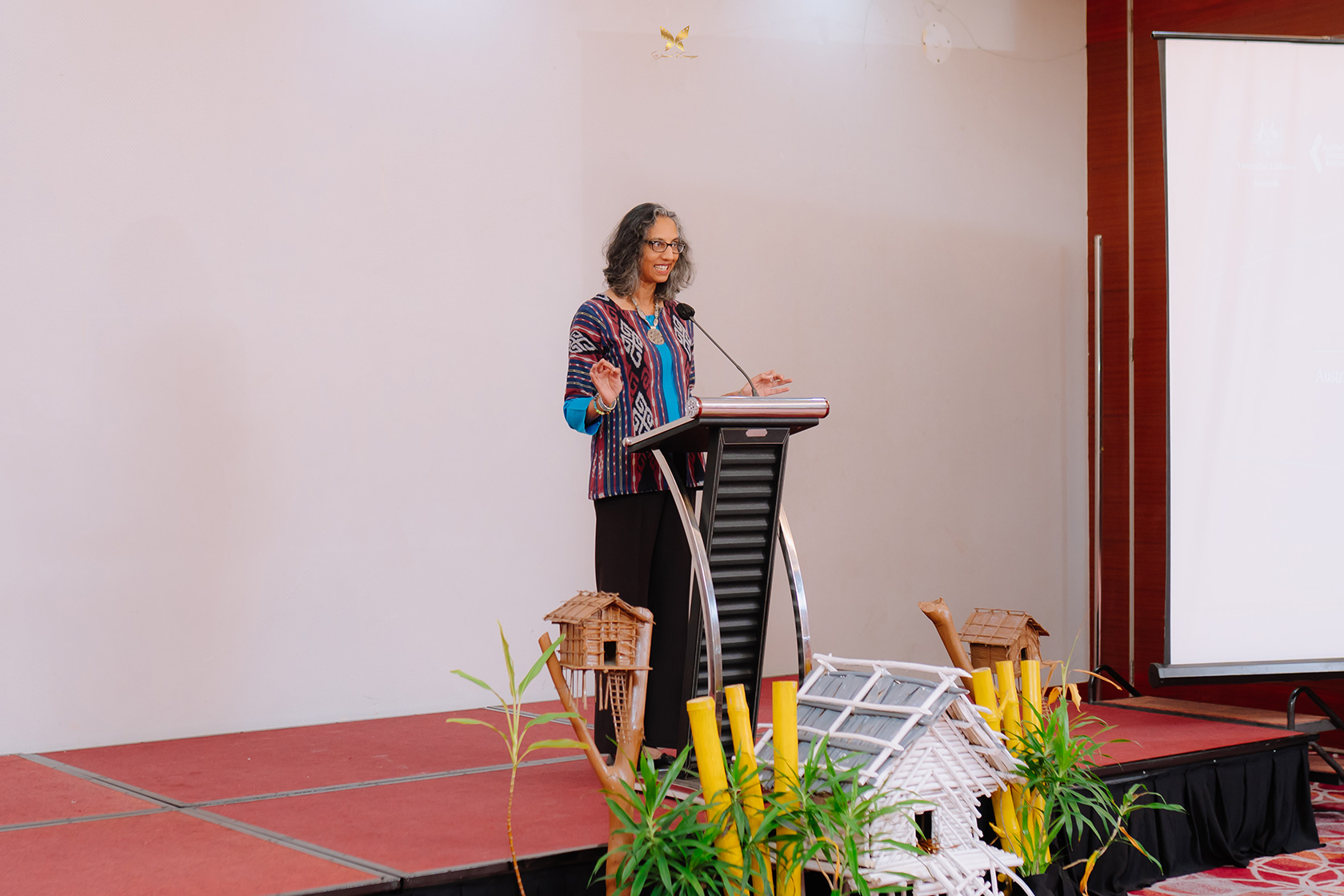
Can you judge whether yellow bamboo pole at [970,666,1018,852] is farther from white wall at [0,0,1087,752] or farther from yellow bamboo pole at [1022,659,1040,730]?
white wall at [0,0,1087,752]

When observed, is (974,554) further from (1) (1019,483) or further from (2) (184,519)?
(2) (184,519)

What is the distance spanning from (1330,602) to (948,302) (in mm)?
2003

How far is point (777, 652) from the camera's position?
461 centimetres

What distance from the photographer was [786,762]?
76.9 inches

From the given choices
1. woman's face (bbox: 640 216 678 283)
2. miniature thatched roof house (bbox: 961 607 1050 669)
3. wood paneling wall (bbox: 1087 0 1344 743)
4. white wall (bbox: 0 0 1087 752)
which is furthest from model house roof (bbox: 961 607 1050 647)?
wood paneling wall (bbox: 1087 0 1344 743)

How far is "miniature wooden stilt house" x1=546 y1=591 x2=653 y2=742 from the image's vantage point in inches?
91.9

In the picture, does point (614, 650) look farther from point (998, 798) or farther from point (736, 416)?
point (998, 798)

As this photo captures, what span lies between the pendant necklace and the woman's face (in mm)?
83

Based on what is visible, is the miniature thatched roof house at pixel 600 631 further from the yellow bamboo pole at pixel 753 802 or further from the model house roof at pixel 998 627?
the model house roof at pixel 998 627

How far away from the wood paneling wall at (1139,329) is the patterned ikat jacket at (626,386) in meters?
2.40

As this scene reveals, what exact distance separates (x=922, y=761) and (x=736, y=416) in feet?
2.31

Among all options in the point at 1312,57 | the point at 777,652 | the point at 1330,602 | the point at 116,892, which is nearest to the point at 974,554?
the point at 777,652

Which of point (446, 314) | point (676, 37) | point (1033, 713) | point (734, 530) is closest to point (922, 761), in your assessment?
point (1033, 713)

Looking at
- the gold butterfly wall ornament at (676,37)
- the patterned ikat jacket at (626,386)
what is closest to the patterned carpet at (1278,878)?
the patterned ikat jacket at (626,386)
